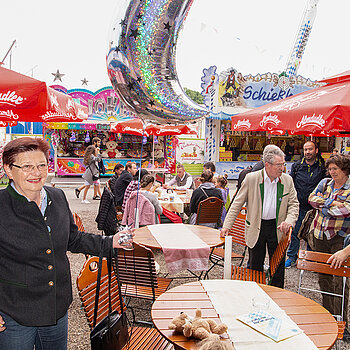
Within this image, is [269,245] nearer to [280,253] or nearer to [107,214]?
[280,253]

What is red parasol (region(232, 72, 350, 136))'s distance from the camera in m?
3.62

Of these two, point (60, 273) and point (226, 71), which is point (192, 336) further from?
point (226, 71)

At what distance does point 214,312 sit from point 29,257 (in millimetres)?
1256

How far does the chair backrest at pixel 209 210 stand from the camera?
17.2ft

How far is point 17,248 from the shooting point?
5.59 feet

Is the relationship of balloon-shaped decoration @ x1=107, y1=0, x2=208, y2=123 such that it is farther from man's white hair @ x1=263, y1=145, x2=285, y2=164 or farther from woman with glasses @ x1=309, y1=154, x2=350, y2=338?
woman with glasses @ x1=309, y1=154, x2=350, y2=338

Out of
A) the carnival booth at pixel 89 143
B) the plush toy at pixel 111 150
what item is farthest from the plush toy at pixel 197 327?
the plush toy at pixel 111 150

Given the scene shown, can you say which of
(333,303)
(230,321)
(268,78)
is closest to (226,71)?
(268,78)

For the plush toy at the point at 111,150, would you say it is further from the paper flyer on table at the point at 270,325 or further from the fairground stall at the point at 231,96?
the paper flyer on table at the point at 270,325

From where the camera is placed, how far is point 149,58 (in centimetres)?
164

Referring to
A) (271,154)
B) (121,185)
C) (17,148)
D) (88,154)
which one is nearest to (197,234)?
(271,154)

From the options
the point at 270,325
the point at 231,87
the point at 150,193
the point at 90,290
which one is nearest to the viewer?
the point at 270,325

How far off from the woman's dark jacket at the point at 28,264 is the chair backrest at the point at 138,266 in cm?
133

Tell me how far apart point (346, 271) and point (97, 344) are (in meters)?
2.24
